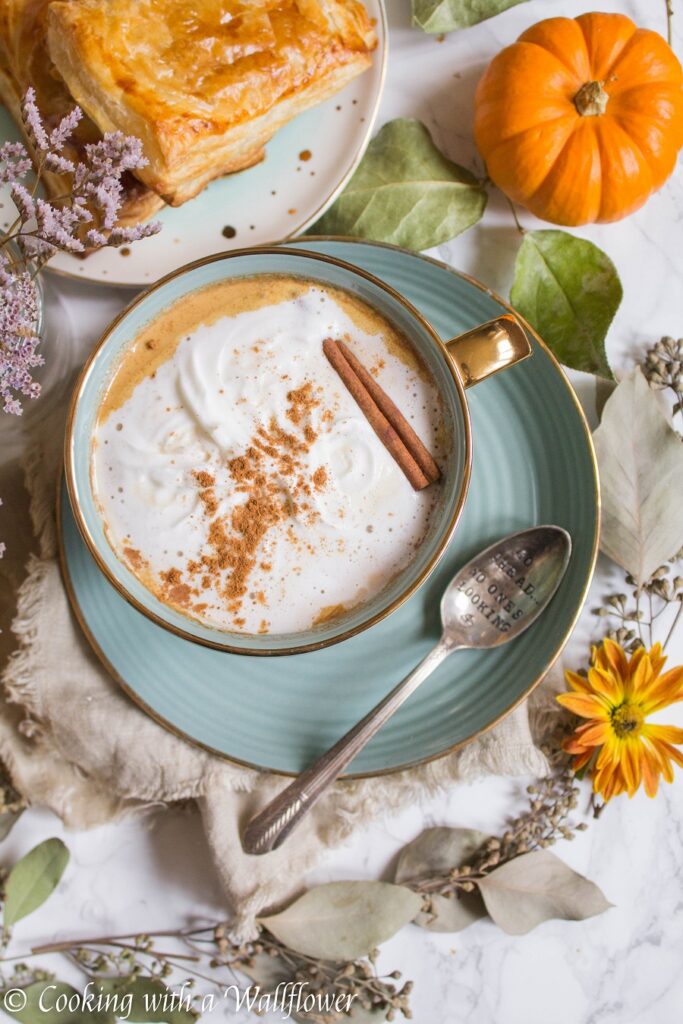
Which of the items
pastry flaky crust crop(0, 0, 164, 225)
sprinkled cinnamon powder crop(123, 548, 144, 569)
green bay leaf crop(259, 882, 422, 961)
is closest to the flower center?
green bay leaf crop(259, 882, 422, 961)

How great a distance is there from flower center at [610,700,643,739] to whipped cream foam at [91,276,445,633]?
73 cm

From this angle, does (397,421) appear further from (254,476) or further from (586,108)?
(586,108)

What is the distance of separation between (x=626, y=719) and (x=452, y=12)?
1691mm

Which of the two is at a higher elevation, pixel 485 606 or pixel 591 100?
pixel 591 100

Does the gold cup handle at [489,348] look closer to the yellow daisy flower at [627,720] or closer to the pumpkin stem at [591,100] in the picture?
the pumpkin stem at [591,100]

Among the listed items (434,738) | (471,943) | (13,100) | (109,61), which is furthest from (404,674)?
(13,100)

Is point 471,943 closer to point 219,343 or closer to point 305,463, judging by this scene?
point 305,463

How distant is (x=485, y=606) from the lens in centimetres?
187

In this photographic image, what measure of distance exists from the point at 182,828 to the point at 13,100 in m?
1.73

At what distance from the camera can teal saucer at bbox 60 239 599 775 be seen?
186cm

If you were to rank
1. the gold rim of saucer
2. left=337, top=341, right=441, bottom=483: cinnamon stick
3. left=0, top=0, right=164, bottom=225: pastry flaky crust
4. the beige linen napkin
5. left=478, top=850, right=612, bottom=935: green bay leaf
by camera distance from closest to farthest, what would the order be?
the gold rim of saucer
left=337, top=341, right=441, bottom=483: cinnamon stick
left=0, top=0, right=164, bottom=225: pastry flaky crust
the beige linen napkin
left=478, top=850, right=612, bottom=935: green bay leaf

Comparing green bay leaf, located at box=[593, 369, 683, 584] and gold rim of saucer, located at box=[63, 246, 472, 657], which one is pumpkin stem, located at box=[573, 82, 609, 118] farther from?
gold rim of saucer, located at box=[63, 246, 472, 657]

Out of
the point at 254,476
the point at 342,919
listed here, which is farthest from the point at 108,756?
the point at 254,476

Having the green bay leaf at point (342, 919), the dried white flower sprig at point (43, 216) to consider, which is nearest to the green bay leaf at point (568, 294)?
the dried white flower sprig at point (43, 216)
